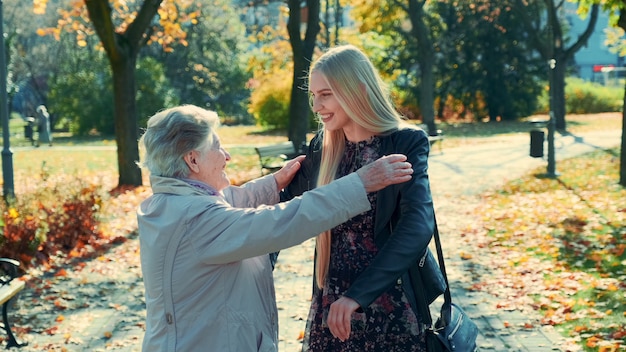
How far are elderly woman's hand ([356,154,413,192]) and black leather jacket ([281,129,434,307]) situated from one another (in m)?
0.19

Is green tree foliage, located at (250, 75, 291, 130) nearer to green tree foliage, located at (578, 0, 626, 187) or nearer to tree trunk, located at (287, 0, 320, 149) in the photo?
tree trunk, located at (287, 0, 320, 149)

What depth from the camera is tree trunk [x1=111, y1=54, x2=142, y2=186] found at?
16.9m

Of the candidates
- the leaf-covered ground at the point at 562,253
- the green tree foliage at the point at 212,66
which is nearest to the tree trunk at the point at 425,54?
the leaf-covered ground at the point at 562,253

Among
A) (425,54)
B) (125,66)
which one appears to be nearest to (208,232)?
(125,66)

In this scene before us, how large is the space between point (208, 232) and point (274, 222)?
196 millimetres

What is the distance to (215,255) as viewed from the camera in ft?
8.89

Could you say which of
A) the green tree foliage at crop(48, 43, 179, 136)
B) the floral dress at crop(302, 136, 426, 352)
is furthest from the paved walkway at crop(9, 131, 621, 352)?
the green tree foliage at crop(48, 43, 179, 136)

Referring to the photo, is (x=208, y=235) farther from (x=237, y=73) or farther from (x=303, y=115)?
(x=237, y=73)

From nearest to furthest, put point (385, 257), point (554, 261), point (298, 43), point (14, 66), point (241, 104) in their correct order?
point (385, 257), point (554, 261), point (298, 43), point (241, 104), point (14, 66)

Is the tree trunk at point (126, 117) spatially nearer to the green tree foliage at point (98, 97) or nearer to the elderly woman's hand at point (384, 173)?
the elderly woman's hand at point (384, 173)

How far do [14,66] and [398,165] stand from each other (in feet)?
184

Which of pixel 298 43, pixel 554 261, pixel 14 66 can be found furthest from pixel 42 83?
pixel 554 261

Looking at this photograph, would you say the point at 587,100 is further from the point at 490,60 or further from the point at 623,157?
the point at 623,157

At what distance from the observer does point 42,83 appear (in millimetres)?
60500
